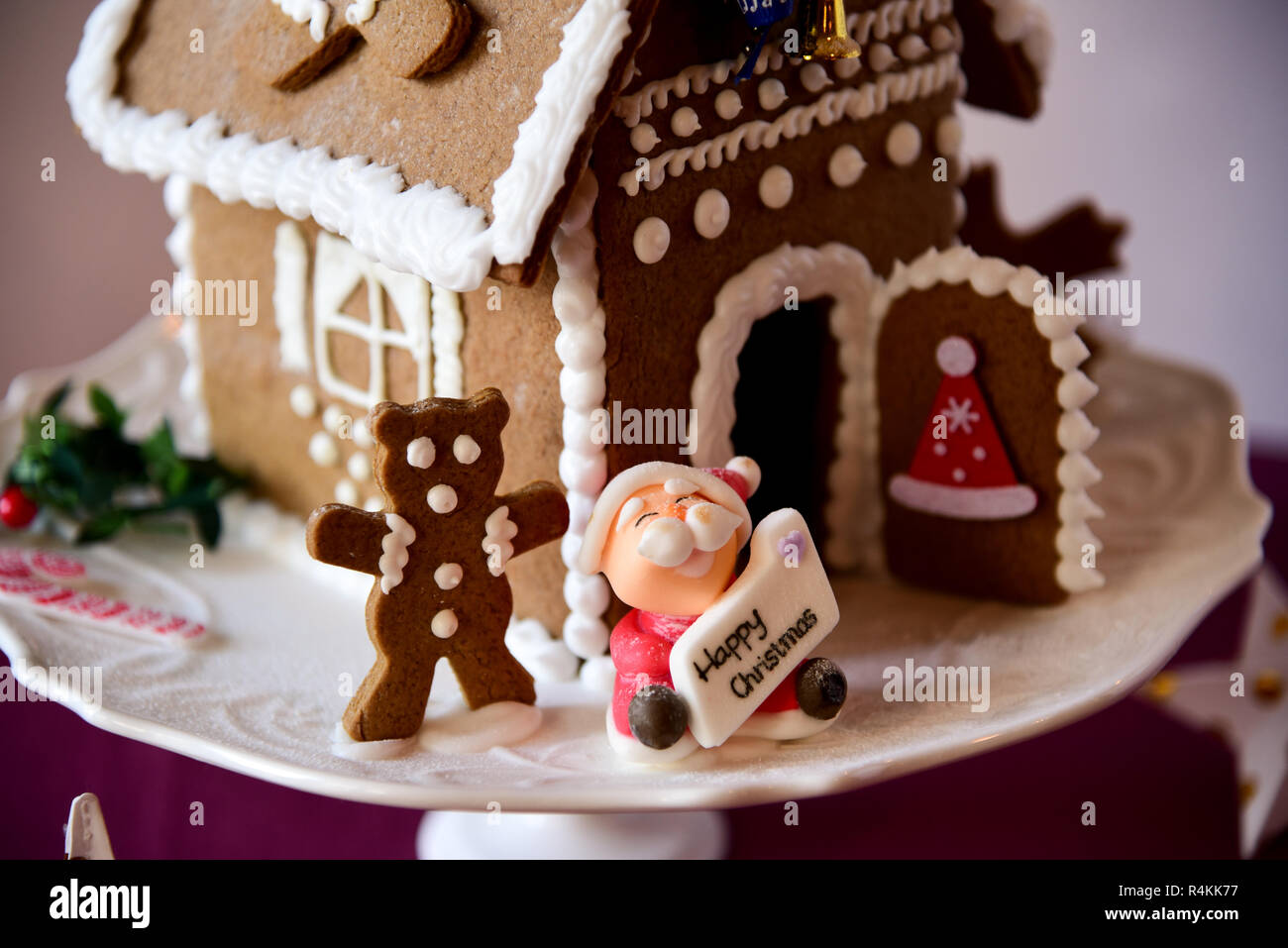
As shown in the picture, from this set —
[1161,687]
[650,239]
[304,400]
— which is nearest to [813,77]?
[650,239]

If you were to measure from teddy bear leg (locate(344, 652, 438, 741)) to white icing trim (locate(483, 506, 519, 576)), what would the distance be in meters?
0.17

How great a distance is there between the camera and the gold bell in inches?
82.0

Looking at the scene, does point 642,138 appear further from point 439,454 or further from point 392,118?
point 439,454

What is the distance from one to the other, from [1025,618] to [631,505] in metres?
0.87

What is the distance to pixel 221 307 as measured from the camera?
2.78m

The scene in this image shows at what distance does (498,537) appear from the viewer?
1974mm

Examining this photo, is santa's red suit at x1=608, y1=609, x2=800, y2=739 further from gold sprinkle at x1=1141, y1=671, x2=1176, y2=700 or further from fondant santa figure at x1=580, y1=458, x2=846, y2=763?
gold sprinkle at x1=1141, y1=671, x2=1176, y2=700

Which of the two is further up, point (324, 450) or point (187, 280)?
point (187, 280)

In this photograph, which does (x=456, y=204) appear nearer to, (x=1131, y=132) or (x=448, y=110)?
(x=448, y=110)

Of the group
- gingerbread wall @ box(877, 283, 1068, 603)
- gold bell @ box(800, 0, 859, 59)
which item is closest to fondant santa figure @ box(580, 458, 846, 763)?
gingerbread wall @ box(877, 283, 1068, 603)

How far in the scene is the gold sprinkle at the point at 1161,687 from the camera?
105 inches

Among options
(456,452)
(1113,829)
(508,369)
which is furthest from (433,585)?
(1113,829)

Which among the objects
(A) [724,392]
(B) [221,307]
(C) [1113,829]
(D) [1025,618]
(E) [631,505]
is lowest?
(C) [1113,829]

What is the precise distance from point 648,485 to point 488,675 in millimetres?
393
